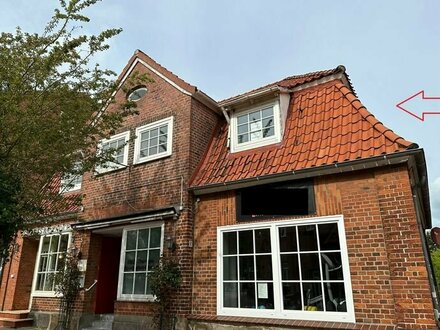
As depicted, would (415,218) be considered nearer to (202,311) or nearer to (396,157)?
(396,157)

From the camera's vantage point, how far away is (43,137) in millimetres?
6891

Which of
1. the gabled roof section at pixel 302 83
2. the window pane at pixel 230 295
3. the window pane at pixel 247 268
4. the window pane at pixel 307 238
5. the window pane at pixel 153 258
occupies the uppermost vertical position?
the gabled roof section at pixel 302 83

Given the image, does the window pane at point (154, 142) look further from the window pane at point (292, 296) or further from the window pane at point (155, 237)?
the window pane at point (292, 296)

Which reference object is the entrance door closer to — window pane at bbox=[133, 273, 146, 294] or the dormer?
window pane at bbox=[133, 273, 146, 294]

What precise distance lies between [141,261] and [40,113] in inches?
174

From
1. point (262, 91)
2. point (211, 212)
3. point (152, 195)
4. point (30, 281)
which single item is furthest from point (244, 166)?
point (30, 281)

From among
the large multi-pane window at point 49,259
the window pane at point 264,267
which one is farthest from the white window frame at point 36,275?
the window pane at point 264,267

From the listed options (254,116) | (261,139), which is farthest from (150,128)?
(261,139)

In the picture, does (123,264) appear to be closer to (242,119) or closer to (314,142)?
(242,119)

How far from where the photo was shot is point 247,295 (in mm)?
7164

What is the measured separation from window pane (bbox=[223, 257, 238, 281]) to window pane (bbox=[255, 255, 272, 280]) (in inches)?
23.1

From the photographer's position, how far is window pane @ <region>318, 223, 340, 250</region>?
21.0 ft

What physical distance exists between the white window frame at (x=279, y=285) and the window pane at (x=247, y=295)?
0.11 m

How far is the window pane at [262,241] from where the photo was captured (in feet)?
23.6
